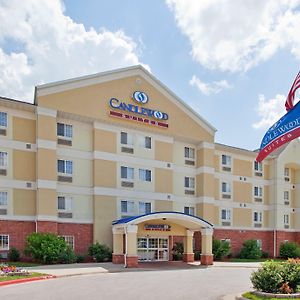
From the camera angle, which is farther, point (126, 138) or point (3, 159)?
point (126, 138)

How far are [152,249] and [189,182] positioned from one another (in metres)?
7.14

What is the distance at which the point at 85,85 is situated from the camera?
29812 millimetres

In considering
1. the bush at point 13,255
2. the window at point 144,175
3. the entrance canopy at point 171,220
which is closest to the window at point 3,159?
the bush at point 13,255

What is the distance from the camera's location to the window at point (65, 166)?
28.8m

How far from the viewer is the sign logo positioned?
1258 inches

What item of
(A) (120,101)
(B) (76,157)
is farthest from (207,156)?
(B) (76,157)

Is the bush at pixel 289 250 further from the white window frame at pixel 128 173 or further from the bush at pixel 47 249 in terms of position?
the bush at pixel 47 249

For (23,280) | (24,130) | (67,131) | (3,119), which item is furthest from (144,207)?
(23,280)

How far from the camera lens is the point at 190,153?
3634 centimetres

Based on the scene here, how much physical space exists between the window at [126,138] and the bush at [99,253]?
822cm

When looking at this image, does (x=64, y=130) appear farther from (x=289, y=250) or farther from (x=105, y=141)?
(x=289, y=250)

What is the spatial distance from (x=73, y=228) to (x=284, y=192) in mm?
24309

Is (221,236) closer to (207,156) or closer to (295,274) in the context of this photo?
(207,156)

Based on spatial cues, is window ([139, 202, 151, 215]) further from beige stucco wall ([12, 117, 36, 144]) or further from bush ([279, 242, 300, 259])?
bush ([279, 242, 300, 259])
